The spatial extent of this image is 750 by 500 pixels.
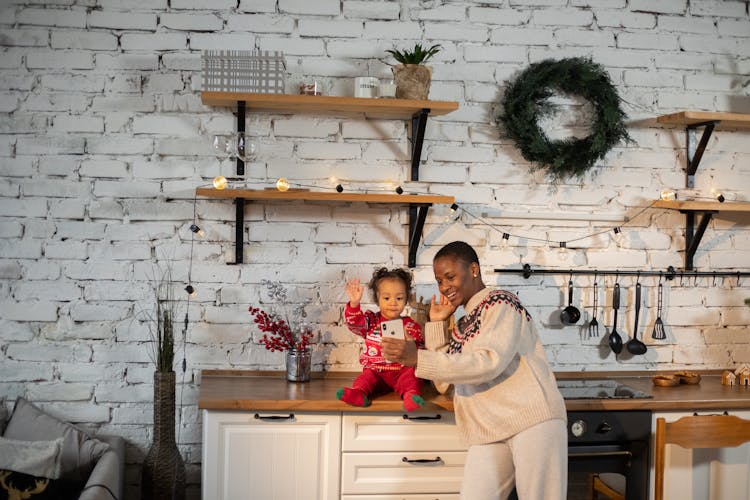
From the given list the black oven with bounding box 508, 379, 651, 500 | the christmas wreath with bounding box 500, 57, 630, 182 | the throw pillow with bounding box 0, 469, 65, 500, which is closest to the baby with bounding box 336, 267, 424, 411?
the black oven with bounding box 508, 379, 651, 500

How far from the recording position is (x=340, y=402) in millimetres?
3191

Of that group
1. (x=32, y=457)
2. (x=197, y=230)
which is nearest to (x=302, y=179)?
(x=197, y=230)

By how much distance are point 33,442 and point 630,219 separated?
2.67m

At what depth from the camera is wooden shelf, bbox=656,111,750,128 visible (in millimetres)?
3668

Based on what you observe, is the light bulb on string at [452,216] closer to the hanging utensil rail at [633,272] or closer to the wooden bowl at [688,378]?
the hanging utensil rail at [633,272]

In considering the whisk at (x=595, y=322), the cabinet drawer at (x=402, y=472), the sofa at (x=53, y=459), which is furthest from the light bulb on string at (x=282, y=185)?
the whisk at (x=595, y=322)

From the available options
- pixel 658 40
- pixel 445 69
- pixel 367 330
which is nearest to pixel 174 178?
pixel 367 330

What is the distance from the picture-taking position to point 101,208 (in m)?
3.57

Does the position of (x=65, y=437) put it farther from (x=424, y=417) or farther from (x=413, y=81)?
(x=413, y=81)

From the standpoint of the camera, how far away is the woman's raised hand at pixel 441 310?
3.50 meters

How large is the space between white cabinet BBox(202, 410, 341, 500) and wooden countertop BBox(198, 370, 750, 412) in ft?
0.19

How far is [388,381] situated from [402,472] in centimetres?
36

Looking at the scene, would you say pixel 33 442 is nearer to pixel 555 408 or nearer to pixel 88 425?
pixel 88 425

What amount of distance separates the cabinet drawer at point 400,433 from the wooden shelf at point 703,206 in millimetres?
1366
